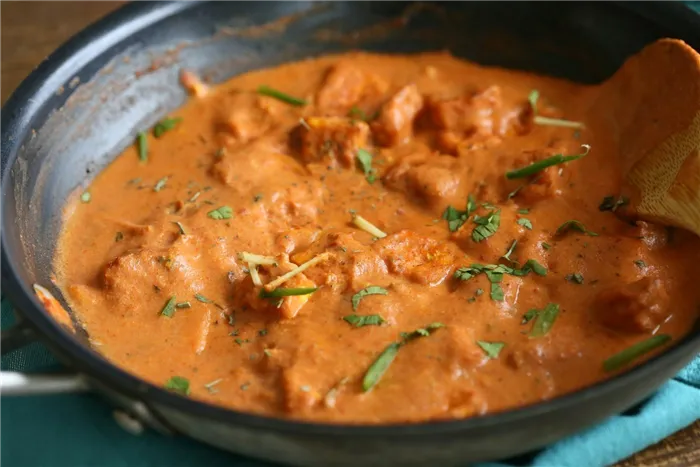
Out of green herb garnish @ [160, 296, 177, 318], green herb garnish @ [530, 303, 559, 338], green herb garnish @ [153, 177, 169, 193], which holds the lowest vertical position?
green herb garnish @ [530, 303, 559, 338]

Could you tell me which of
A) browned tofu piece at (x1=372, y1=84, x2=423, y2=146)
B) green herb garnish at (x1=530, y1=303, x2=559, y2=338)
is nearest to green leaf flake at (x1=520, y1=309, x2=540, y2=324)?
green herb garnish at (x1=530, y1=303, x2=559, y2=338)

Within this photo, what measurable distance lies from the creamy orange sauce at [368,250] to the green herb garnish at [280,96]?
0.04 m

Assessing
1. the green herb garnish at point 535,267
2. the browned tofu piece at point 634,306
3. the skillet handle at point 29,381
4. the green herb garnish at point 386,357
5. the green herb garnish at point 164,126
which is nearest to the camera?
the skillet handle at point 29,381

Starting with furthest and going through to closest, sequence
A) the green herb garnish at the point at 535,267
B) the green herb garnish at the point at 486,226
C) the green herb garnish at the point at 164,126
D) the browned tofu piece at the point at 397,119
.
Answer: the green herb garnish at the point at 164,126, the browned tofu piece at the point at 397,119, the green herb garnish at the point at 486,226, the green herb garnish at the point at 535,267

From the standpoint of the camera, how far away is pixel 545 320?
91.3 inches

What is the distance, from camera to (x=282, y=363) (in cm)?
223

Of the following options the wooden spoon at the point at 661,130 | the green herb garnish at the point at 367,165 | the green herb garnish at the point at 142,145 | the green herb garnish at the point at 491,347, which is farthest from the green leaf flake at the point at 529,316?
the green herb garnish at the point at 142,145

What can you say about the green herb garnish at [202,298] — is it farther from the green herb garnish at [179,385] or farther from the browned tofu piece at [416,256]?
the browned tofu piece at [416,256]

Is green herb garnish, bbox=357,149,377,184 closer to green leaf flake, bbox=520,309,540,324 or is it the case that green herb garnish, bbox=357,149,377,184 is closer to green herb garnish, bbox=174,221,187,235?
green herb garnish, bbox=174,221,187,235

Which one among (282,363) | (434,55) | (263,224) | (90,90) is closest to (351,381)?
(282,363)

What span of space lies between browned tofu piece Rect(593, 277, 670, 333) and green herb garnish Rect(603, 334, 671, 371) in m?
0.09

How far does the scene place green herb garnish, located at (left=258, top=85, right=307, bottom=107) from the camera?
327 cm

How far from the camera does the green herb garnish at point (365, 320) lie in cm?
231

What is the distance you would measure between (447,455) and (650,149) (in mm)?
1455
